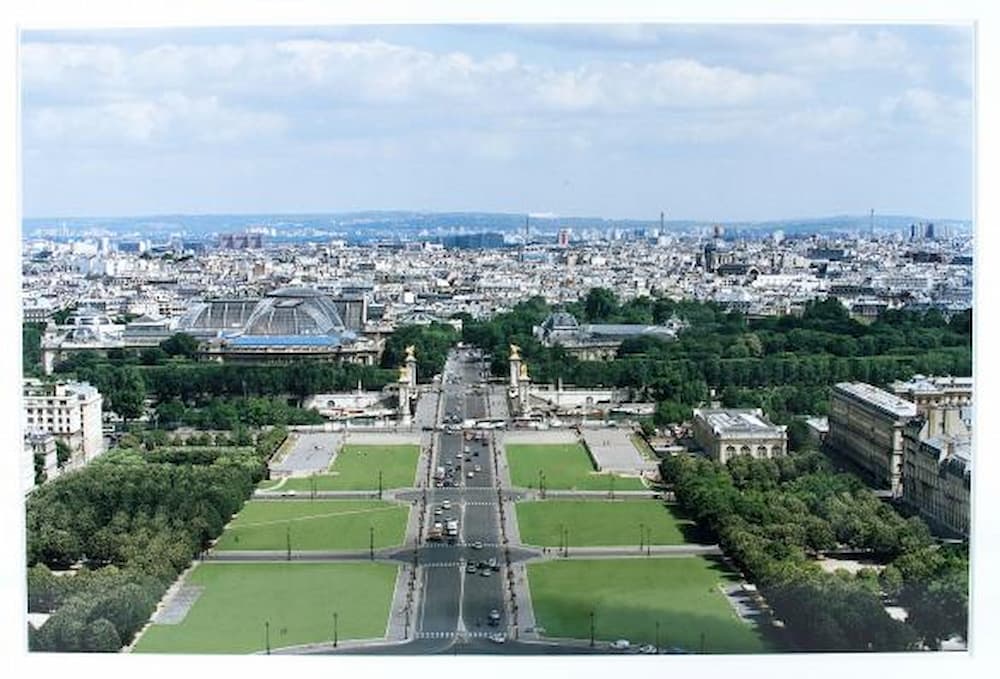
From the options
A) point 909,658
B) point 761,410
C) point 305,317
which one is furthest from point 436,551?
point 305,317

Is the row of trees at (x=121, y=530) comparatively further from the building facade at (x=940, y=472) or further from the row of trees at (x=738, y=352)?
the building facade at (x=940, y=472)

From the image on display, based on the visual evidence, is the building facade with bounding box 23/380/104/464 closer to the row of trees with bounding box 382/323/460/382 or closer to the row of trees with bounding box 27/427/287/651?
the row of trees with bounding box 27/427/287/651

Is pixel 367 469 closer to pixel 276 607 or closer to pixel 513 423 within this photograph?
pixel 513 423

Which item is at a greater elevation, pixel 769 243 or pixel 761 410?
pixel 769 243

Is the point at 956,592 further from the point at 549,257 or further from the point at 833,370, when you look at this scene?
the point at 549,257

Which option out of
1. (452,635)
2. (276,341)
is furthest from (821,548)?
(276,341)
